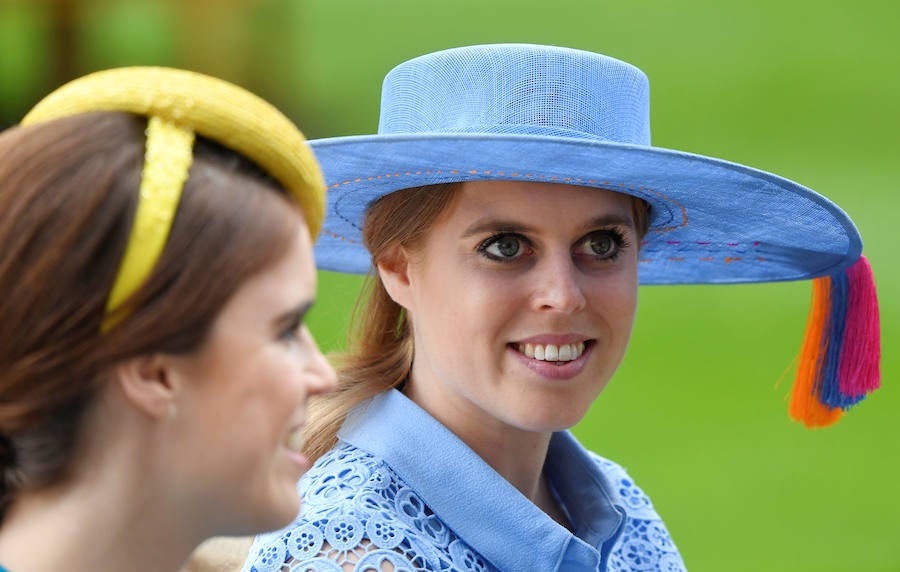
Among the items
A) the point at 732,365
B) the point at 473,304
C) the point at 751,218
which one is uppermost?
the point at 751,218

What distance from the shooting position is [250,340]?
0.90 metres

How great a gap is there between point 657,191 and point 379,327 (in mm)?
494

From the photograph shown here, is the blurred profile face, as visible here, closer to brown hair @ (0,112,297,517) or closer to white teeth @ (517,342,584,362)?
brown hair @ (0,112,297,517)

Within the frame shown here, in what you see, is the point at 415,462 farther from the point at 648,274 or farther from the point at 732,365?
the point at 732,365

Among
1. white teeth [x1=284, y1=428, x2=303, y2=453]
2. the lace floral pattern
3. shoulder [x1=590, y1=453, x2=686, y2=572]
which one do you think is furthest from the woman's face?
white teeth [x1=284, y1=428, x2=303, y2=453]

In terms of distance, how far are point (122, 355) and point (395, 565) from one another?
665mm

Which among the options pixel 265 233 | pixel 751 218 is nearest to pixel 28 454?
pixel 265 233

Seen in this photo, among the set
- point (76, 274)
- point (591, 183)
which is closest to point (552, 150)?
point (591, 183)

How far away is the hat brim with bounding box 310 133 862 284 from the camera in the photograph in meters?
1.43

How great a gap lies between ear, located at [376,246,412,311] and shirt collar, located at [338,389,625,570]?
14 centimetres

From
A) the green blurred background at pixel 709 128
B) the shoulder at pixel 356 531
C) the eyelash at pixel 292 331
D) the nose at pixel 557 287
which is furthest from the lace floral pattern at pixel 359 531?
the green blurred background at pixel 709 128

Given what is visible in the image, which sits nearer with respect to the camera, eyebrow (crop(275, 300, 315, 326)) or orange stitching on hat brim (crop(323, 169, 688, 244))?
eyebrow (crop(275, 300, 315, 326))

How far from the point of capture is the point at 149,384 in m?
0.87

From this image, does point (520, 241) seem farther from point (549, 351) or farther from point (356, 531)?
point (356, 531)
